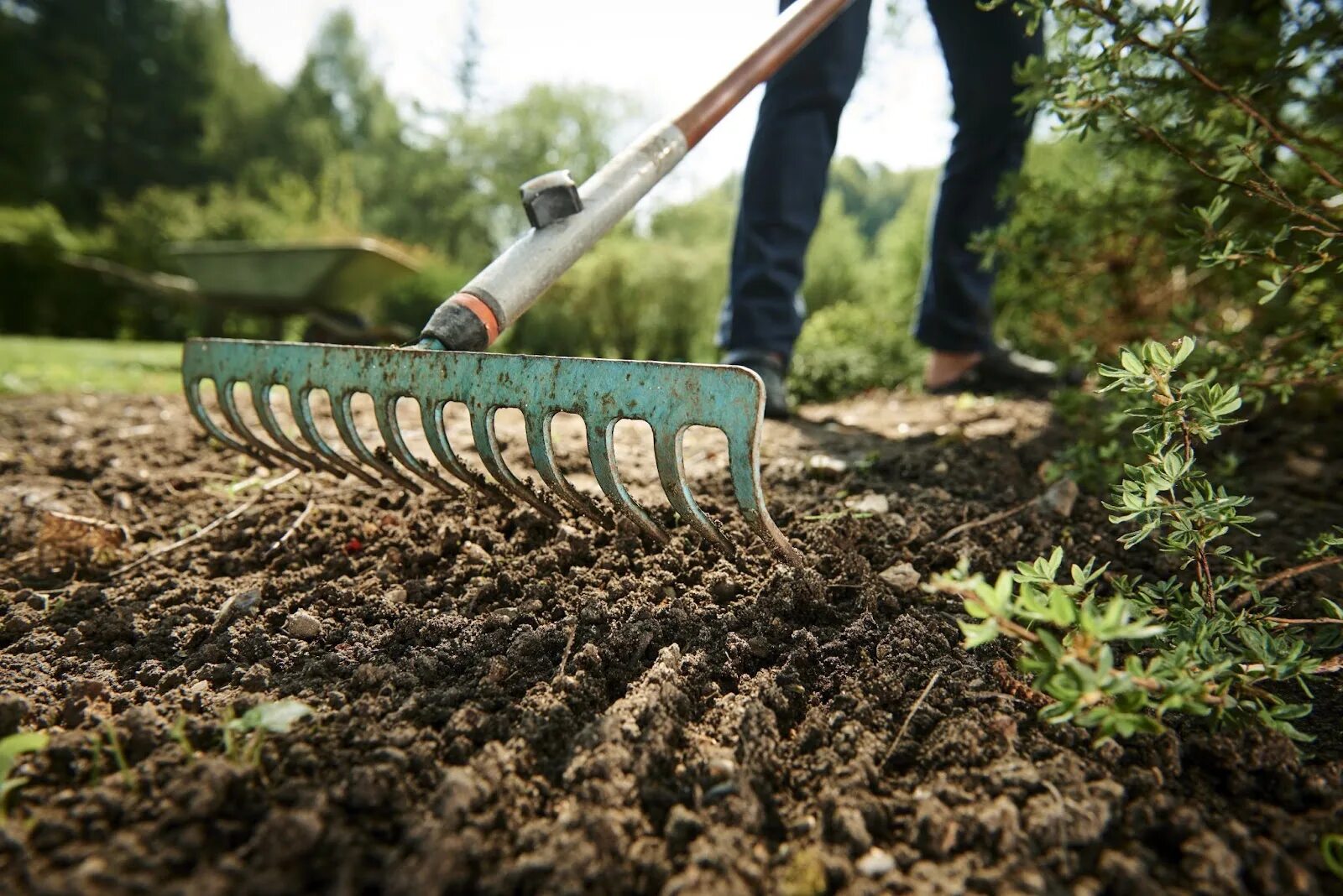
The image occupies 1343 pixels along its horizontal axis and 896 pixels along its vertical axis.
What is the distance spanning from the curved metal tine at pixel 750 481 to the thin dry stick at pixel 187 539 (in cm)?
132

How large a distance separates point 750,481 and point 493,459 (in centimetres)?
56

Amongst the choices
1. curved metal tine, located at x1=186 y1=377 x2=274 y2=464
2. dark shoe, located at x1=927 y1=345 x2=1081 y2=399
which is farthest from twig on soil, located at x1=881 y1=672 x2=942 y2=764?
dark shoe, located at x1=927 y1=345 x2=1081 y2=399

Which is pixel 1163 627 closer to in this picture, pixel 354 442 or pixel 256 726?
pixel 256 726

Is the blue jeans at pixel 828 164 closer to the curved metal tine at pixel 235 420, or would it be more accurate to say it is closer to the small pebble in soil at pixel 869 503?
the small pebble in soil at pixel 869 503

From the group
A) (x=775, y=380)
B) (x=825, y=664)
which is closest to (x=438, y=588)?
(x=825, y=664)

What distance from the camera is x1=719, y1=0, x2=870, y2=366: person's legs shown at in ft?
8.42

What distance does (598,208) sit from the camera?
1.72 metres

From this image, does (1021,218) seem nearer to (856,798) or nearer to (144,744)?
(856,798)

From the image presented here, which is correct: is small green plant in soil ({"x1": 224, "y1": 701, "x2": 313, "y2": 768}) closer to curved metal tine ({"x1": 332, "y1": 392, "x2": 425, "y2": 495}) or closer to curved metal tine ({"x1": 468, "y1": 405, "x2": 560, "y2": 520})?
curved metal tine ({"x1": 468, "y1": 405, "x2": 560, "y2": 520})

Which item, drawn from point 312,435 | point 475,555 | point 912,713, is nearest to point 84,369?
point 312,435

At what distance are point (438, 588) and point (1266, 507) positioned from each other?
212 centimetres

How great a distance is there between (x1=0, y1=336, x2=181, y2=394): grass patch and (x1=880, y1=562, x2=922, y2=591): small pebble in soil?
160 inches

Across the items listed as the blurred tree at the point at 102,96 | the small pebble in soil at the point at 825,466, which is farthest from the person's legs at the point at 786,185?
the blurred tree at the point at 102,96

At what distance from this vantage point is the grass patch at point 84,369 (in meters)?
4.05
